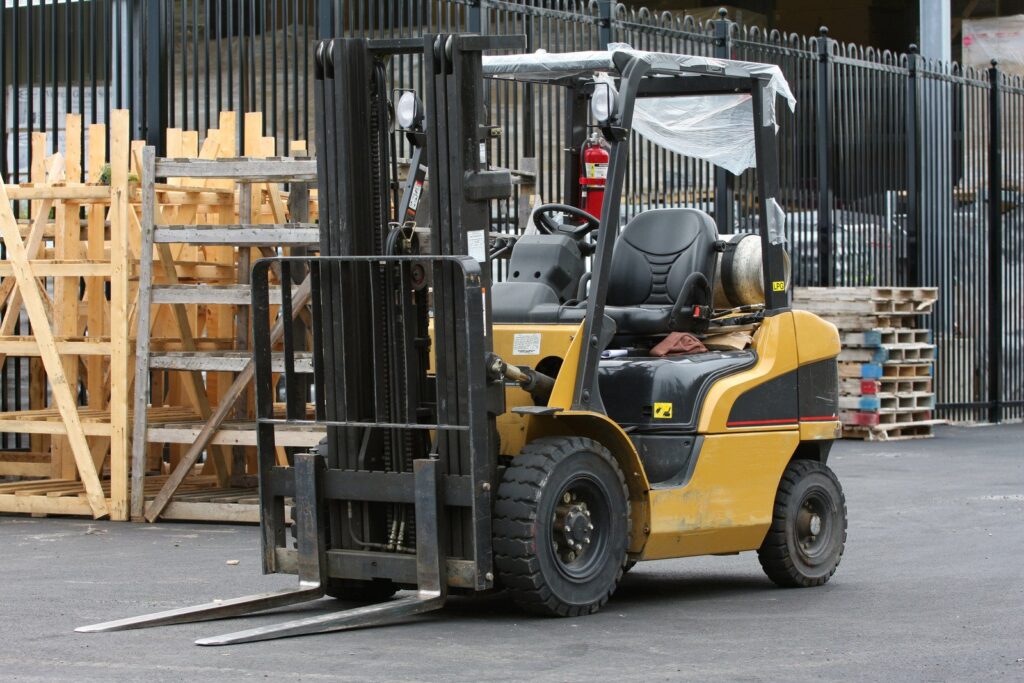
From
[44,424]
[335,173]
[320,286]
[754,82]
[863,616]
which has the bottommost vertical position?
[863,616]

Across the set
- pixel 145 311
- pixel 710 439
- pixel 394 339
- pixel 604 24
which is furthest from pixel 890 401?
pixel 394 339

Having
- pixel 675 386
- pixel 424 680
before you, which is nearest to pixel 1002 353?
pixel 675 386

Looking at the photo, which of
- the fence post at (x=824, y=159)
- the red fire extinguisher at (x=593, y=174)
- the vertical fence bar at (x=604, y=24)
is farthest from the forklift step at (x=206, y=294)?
the fence post at (x=824, y=159)

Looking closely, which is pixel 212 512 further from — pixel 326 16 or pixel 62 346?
pixel 326 16

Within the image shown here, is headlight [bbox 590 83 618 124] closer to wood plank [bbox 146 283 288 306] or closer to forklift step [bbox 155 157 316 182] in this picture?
forklift step [bbox 155 157 316 182]

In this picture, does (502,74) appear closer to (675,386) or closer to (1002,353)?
(675,386)

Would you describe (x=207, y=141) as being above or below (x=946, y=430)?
above

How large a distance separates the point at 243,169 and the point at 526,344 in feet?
14.1

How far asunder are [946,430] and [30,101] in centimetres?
1218

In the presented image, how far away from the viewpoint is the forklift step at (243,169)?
1177 centimetres

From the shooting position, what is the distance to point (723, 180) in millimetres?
19422

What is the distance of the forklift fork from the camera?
7.46 m

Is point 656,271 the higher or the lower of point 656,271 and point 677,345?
the higher

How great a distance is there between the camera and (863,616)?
8.34 m
